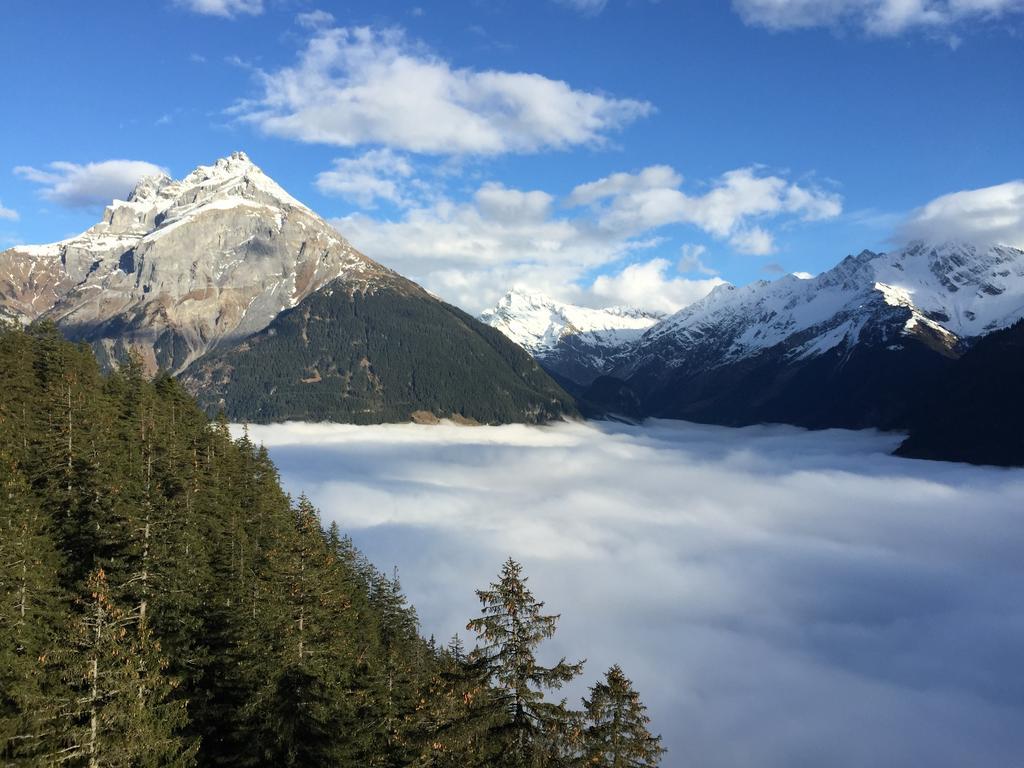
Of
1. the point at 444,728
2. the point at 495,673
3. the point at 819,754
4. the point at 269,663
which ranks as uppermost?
the point at 495,673

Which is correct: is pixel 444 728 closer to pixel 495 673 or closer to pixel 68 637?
pixel 495 673

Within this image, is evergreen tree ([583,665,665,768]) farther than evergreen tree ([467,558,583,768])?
Yes

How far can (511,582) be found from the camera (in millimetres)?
22859

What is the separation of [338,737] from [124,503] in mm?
23088

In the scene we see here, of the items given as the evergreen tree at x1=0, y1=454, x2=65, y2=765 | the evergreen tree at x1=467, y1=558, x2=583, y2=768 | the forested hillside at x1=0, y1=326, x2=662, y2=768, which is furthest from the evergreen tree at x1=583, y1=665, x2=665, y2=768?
the evergreen tree at x1=0, y1=454, x2=65, y2=765

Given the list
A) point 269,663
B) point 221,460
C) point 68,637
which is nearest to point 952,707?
point 221,460

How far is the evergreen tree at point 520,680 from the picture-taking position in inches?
Result: 870

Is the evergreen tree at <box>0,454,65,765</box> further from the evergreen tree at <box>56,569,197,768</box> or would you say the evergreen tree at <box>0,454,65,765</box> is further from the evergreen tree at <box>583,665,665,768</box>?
Result: the evergreen tree at <box>583,665,665,768</box>

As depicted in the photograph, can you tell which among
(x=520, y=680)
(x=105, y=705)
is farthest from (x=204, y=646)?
(x=520, y=680)

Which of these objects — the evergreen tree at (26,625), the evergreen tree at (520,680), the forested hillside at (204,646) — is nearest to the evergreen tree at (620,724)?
the forested hillside at (204,646)

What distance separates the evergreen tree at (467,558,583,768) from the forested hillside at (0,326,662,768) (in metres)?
0.06

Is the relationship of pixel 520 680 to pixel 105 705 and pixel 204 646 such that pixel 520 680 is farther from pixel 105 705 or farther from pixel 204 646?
pixel 204 646

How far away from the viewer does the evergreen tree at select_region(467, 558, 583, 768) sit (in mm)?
22109

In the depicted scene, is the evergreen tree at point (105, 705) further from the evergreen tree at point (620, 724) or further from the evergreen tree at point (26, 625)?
the evergreen tree at point (620, 724)
